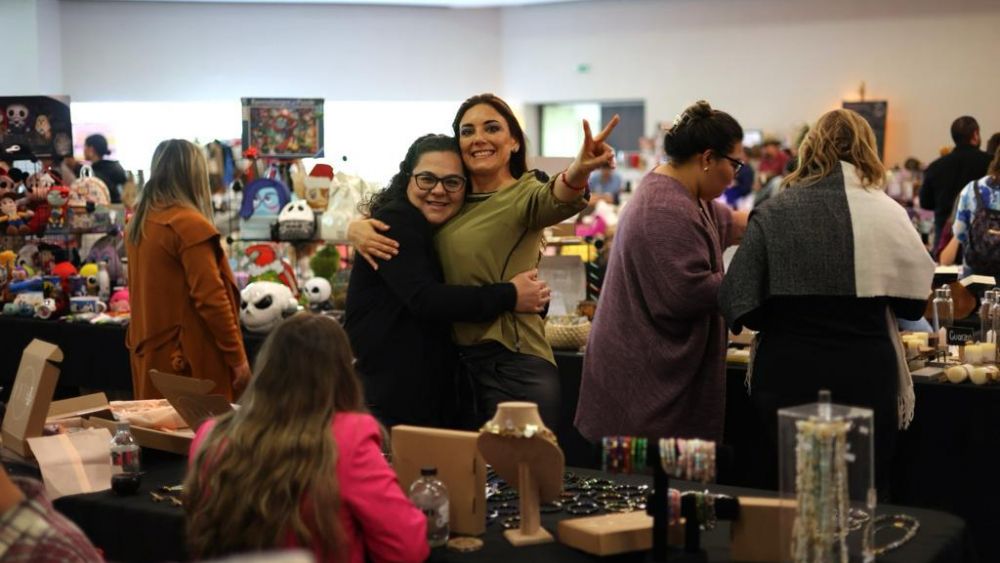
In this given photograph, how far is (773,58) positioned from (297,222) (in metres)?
8.16

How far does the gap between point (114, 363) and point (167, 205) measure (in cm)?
175

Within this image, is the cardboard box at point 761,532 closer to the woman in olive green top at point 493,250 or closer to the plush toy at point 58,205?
the woman in olive green top at point 493,250

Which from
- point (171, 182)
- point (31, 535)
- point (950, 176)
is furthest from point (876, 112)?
point (31, 535)

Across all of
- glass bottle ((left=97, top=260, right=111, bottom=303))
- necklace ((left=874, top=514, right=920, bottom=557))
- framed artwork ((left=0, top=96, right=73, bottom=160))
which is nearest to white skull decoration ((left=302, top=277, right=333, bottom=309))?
glass bottle ((left=97, top=260, right=111, bottom=303))

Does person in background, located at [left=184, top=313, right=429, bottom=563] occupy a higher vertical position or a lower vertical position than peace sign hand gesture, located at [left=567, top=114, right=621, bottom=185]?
lower

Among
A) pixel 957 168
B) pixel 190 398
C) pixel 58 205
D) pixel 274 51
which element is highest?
pixel 274 51

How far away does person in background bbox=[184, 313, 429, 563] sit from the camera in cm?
221

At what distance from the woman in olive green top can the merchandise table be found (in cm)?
29

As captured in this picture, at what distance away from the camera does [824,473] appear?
2201mm

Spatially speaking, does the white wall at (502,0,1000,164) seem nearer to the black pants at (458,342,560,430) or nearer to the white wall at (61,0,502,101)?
the white wall at (61,0,502,101)

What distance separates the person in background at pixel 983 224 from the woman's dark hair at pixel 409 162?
344cm

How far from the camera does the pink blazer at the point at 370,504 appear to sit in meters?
2.27

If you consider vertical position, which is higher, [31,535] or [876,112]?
[876,112]

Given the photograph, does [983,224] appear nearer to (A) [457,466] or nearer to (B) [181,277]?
(B) [181,277]
